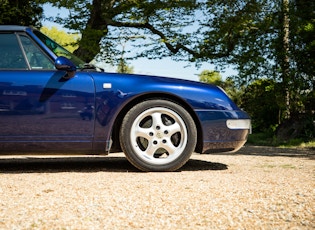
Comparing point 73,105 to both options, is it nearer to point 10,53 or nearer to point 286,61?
point 10,53

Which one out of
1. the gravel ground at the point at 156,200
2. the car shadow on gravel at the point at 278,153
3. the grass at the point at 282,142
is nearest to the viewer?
the gravel ground at the point at 156,200

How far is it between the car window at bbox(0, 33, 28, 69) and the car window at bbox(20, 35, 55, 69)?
67 millimetres

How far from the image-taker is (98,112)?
14.8 feet

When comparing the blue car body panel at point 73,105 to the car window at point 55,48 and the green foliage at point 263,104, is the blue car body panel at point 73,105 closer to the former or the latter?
the car window at point 55,48

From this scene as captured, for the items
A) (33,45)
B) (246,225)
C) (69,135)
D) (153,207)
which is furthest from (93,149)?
(246,225)

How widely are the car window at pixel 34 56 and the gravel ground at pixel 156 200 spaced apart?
45.5 inches

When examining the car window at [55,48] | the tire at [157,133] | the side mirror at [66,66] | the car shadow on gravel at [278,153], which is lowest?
the car shadow on gravel at [278,153]

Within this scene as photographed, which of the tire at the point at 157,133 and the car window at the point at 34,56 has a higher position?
the car window at the point at 34,56

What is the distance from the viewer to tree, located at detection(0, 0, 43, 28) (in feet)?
61.4

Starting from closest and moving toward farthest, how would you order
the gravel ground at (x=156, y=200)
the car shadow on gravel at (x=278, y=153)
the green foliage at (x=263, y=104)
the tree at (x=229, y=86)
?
the gravel ground at (x=156, y=200) → the car shadow on gravel at (x=278, y=153) → the green foliage at (x=263, y=104) → the tree at (x=229, y=86)

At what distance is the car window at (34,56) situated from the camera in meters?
4.66

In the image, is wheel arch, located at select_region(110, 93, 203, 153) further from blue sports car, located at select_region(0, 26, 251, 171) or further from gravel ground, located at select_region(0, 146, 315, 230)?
gravel ground, located at select_region(0, 146, 315, 230)

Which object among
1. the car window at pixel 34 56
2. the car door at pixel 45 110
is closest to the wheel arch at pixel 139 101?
the car door at pixel 45 110

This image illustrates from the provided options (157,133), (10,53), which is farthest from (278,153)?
(10,53)
